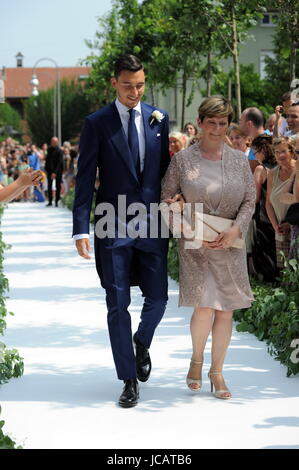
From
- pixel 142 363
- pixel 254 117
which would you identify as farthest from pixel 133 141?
pixel 254 117

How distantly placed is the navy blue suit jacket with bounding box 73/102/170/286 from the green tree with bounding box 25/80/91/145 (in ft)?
268

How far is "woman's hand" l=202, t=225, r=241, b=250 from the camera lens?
19.4 feet

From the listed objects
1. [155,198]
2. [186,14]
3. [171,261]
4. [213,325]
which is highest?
[186,14]

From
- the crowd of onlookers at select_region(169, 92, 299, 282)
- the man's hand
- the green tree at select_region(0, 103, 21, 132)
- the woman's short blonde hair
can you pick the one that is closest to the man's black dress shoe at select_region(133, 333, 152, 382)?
the man's hand

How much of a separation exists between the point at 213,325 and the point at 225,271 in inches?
14.2

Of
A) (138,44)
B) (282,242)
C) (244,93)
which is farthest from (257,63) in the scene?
(282,242)

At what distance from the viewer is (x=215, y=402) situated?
5930mm

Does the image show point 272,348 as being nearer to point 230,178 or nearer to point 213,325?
point 213,325

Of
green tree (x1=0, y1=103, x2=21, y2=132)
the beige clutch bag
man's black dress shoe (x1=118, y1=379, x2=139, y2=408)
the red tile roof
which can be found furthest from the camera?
the red tile roof

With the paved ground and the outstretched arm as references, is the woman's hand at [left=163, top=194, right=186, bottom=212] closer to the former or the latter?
the outstretched arm

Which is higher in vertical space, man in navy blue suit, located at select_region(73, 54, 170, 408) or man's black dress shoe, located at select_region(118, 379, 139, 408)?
man in navy blue suit, located at select_region(73, 54, 170, 408)

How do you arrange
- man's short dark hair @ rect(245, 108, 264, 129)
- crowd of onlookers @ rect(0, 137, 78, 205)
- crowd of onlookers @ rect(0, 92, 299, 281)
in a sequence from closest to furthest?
crowd of onlookers @ rect(0, 92, 299, 281)
man's short dark hair @ rect(245, 108, 264, 129)
crowd of onlookers @ rect(0, 137, 78, 205)

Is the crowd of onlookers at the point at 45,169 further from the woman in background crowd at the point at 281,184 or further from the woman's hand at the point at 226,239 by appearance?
the woman's hand at the point at 226,239

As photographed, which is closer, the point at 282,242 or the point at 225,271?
the point at 225,271
